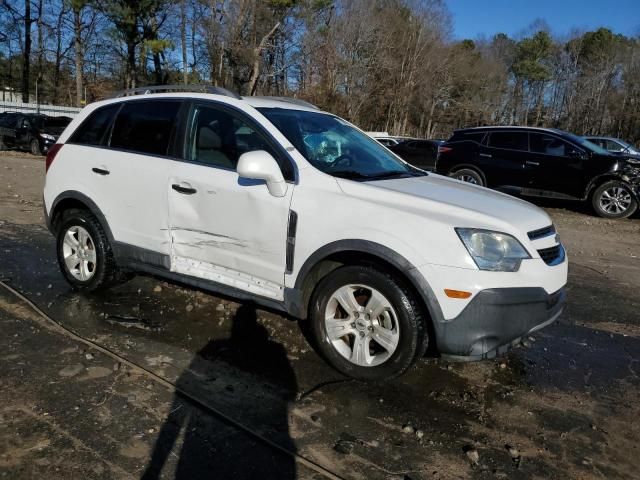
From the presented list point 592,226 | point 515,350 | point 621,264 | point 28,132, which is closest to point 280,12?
point 28,132

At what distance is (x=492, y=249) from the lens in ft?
10.0

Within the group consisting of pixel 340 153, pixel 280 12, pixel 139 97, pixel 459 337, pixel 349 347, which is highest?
pixel 280 12

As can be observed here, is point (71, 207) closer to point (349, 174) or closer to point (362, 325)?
point (349, 174)

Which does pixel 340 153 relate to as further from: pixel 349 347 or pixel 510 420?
pixel 510 420

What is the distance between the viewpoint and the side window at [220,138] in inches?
149

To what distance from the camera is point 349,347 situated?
3.47 metres

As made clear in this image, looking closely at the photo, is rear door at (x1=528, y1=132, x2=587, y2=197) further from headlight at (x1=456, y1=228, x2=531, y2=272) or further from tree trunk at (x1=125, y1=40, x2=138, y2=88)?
tree trunk at (x1=125, y1=40, x2=138, y2=88)

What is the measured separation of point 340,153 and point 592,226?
7.92m

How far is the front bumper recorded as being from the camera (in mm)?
2998

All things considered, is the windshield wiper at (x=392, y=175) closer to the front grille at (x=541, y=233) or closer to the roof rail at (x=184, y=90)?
the front grille at (x=541, y=233)

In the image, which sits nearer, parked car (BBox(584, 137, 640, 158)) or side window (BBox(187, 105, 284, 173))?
side window (BBox(187, 105, 284, 173))

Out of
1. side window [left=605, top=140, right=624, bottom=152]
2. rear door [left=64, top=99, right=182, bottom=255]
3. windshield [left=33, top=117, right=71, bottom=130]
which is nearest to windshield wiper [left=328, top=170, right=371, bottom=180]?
rear door [left=64, top=99, right=182, bottom=255]

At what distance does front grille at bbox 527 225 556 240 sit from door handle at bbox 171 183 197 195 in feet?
7.59

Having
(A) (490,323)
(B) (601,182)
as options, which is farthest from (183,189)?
(B) (601,182)
